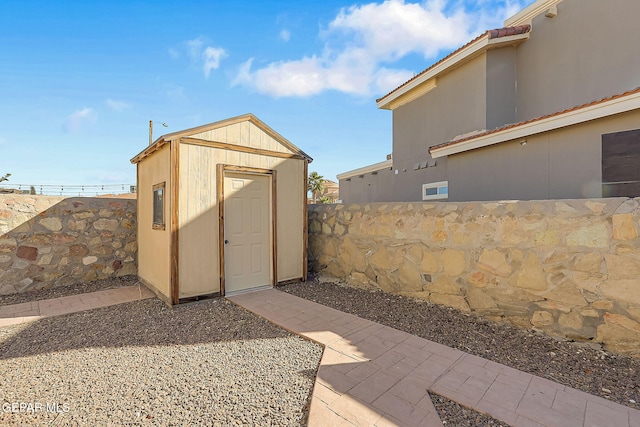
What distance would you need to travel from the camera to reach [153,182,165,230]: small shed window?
196 inches

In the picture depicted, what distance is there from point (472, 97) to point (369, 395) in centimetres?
797

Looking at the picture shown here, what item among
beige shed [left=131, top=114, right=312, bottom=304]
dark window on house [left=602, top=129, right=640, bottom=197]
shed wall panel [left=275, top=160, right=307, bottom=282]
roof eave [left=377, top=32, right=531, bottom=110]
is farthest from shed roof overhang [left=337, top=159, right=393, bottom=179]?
dark window on house [left=602, top=129, right=640, bottom=197]

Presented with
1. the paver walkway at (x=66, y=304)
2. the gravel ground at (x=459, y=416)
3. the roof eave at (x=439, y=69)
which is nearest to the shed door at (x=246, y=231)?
the paver walkway at (x=66, y=304)

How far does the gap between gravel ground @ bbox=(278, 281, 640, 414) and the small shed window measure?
297 centimetres

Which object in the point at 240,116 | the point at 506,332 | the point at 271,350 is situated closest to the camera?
the point at 271,350

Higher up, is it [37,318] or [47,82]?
[47,82]

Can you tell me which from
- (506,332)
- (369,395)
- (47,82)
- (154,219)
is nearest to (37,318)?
(154,219)

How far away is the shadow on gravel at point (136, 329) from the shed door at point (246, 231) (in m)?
0.83

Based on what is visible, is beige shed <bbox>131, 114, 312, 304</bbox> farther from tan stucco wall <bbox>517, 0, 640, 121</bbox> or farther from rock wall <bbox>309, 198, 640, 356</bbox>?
tan stucco wall <bbox>517, 0, 640, 121</bbox>

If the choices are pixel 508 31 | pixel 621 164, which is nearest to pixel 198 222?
pixel 621 164

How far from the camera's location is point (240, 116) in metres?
5.21

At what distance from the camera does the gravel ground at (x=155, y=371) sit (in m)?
2.12

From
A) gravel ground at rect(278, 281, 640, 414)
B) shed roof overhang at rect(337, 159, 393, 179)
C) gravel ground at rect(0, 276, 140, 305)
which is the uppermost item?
shed roof overhang at rect(337, 159, 393, 179)

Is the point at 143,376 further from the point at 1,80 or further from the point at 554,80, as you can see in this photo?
the point at 554,80
